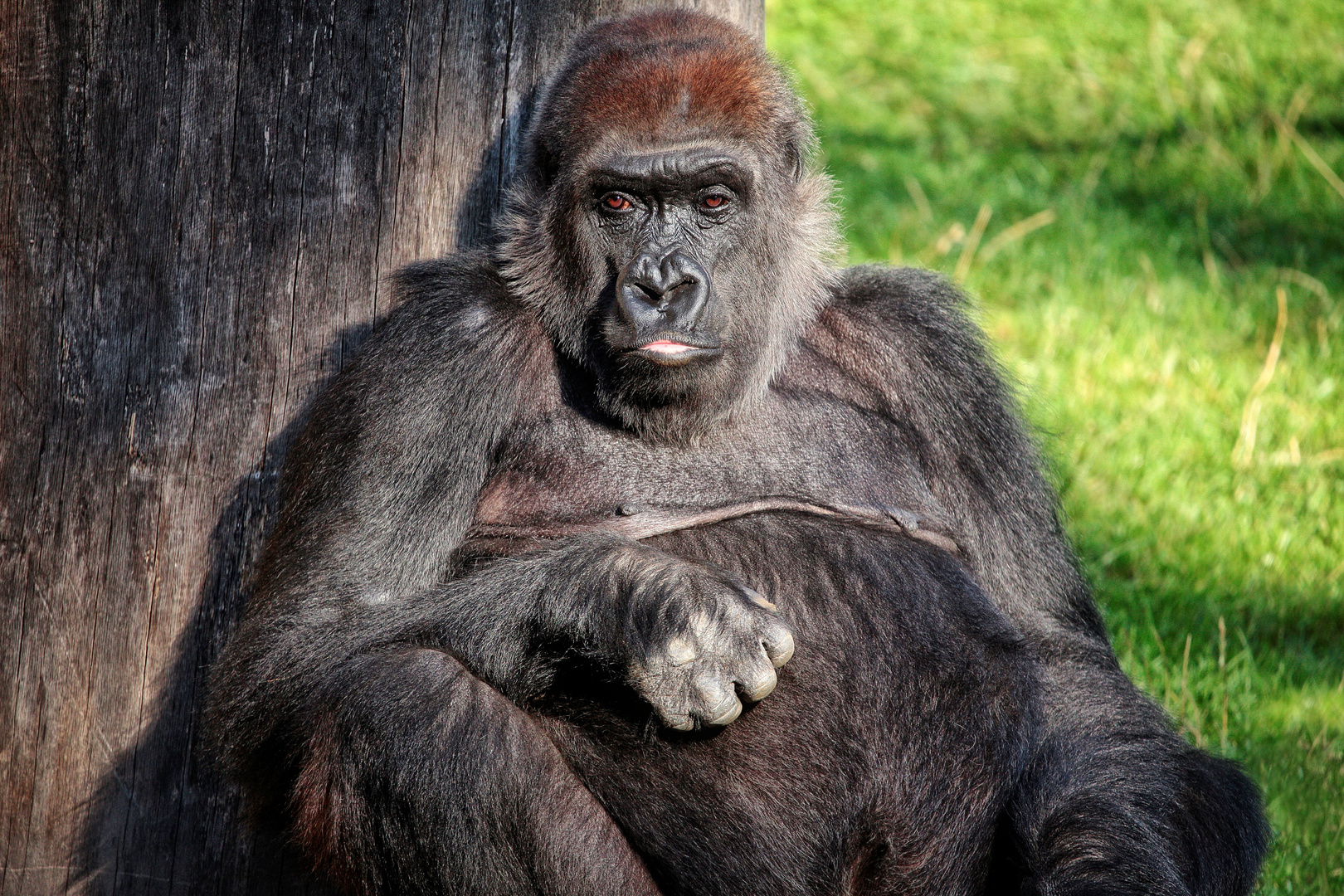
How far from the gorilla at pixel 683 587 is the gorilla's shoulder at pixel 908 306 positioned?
0.01 m

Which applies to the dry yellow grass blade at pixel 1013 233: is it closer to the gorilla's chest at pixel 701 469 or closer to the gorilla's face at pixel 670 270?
the gorilla's chest at pixel 701 469

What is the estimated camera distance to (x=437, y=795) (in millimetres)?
2914

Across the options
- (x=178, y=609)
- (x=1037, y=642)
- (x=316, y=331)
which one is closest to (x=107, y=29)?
(x=316, y=331)

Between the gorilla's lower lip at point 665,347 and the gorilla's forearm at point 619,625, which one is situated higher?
the gorilla's lower lip at point 665,347

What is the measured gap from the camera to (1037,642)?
3639 millimetres

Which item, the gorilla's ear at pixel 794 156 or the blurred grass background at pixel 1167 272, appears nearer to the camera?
the gorilla's ear at pixel 794 156

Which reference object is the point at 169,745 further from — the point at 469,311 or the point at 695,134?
the point at 695,134

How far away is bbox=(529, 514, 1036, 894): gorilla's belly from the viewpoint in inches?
123

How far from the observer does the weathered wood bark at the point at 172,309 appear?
136 inches

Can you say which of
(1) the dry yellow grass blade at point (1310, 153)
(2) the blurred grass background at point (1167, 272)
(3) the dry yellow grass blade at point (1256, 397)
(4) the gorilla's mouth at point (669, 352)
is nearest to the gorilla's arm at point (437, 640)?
(4) the gorilla's mouth at point (669, 352)

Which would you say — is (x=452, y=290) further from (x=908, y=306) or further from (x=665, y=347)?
(x=908, y=306)

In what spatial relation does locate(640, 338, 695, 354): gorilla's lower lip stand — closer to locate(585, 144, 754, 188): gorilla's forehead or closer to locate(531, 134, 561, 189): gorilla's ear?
locate(585, 144, 754, 188): gorilla's forehead

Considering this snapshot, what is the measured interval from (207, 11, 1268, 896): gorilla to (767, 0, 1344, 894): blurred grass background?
0.75m

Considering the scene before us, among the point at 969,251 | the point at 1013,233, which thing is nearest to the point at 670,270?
the point at 969,251
